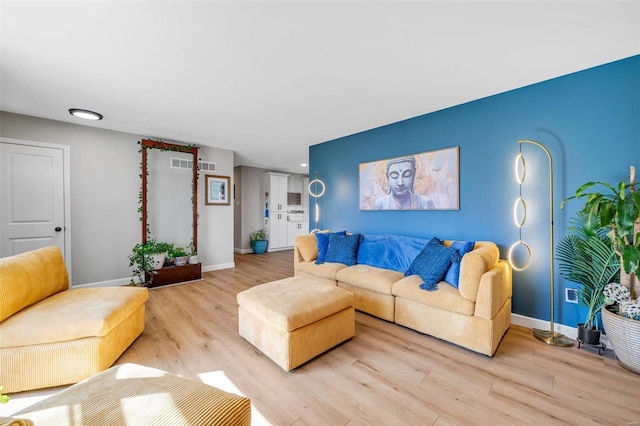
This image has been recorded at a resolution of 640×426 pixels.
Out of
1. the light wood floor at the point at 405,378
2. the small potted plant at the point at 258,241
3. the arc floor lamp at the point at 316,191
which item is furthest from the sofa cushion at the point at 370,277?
the small potted plant at the point at 258,241

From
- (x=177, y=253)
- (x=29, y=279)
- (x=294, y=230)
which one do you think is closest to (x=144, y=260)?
(x=177, y=253)

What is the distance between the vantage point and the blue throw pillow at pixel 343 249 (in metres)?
3.55

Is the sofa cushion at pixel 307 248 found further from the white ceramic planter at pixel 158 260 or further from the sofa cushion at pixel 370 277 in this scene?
the white ceramic planter at pixel 158 260

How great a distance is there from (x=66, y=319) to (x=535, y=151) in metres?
4.33

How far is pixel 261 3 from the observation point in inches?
60.9

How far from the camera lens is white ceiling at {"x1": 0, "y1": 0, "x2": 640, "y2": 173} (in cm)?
162

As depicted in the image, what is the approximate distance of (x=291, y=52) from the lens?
203cm

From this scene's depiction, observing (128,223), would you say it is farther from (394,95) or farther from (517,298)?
(517,298)

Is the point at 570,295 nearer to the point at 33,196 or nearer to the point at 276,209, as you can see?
the point at 276,209

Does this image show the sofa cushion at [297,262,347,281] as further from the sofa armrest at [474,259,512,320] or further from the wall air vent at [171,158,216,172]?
the wall air vent at [171,158,216,172]

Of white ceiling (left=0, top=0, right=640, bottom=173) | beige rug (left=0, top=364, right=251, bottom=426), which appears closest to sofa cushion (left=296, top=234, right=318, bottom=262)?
white ceiling (left=0, top=0, right=640, bottom=173)

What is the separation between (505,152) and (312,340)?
9.13ft

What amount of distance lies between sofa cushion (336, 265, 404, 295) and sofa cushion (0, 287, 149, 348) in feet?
7.19

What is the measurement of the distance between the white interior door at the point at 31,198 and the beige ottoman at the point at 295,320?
333 cm
